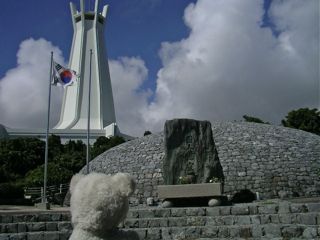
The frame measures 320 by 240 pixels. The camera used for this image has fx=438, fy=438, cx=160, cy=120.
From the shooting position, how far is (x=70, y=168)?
130ft

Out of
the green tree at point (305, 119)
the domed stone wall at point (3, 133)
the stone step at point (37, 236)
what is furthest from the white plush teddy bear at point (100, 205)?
the domed stone wall at point (3, 133)

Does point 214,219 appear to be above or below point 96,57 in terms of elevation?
below

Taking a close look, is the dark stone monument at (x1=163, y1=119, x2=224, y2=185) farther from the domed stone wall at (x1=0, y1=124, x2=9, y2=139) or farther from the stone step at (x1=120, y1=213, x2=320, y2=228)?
the domed stone wall at (x1=0, y1=124, x2=9, y2=139)

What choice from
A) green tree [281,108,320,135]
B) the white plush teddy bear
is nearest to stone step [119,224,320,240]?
the white plush teddy bear

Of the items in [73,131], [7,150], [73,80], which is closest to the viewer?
[73,80]

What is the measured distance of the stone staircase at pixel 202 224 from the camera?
7.61 m

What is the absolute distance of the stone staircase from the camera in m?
7.61

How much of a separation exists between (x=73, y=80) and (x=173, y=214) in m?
13.8

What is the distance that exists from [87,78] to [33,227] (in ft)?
187

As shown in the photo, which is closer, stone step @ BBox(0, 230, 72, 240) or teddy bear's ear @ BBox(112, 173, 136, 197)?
teddy bear's ear @ BBox(112, 173, 136, 197)

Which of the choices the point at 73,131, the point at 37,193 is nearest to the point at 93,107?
the point at 73,131

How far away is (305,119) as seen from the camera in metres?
37.9

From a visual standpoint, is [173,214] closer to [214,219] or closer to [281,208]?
[214,219]

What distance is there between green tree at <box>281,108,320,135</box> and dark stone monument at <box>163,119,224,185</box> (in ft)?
83.6
